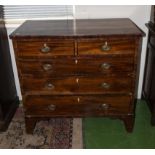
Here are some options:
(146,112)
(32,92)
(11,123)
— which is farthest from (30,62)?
(146,112)

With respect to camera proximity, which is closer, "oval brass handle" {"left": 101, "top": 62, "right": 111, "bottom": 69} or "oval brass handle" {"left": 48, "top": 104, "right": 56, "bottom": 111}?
"oval brass handle" {"left": 101, "top": 62, "right": 111, "bottom": 69}

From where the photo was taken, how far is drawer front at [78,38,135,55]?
1680mm

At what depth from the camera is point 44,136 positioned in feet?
6.82

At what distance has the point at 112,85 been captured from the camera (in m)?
1.87

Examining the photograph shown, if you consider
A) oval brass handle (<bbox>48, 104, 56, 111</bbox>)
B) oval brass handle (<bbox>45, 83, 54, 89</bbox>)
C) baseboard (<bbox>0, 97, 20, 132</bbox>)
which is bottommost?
baseboard (<bbox>0, 97, 20, 132</bbox>)

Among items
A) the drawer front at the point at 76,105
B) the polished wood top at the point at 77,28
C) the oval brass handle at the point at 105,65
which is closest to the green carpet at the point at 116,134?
the drawer front at the point at 76,105

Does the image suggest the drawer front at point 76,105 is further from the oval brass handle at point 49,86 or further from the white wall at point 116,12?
the white wall at point 116,12

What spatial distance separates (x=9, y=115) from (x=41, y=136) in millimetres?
437

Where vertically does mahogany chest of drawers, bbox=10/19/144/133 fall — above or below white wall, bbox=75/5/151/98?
below

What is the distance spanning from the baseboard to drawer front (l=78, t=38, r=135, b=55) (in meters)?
1.04

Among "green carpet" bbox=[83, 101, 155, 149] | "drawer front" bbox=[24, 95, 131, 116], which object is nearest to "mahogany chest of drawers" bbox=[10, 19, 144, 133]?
"drawer front" bbox=[24, 95, 131, 116]

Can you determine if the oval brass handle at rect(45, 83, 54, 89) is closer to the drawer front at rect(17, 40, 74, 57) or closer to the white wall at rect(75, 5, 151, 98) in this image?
the drawer front at rect(17, 40, 74, 57)

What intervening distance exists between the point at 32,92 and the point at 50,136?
1.57ft

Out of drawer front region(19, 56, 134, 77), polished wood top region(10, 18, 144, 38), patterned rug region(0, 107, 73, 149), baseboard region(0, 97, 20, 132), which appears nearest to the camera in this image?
polished wood top region(10, 18, 144, 38)
